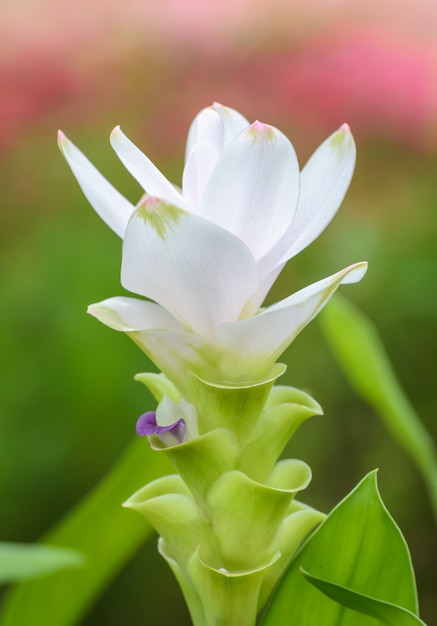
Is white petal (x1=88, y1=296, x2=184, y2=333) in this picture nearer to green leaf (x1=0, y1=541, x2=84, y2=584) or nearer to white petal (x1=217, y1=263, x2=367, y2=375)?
white petal (x1=217, y1=263, x2=367, y2=375)

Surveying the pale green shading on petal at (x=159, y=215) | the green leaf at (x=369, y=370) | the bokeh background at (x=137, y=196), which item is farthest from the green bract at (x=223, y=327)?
the bokeh background at (x=137, y=196)

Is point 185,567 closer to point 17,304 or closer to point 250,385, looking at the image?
point 250,385

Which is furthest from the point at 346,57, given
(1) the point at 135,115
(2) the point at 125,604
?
(2) the point at 125,604

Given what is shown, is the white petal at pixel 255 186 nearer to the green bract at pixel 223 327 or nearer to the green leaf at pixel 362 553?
the green bract at pixel 223 327

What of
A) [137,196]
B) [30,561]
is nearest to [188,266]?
[30,561]

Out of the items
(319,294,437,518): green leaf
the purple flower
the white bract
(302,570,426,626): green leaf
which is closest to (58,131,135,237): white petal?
the white bract

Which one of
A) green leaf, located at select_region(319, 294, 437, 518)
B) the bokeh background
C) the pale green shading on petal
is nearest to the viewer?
the pale green shading on petal
